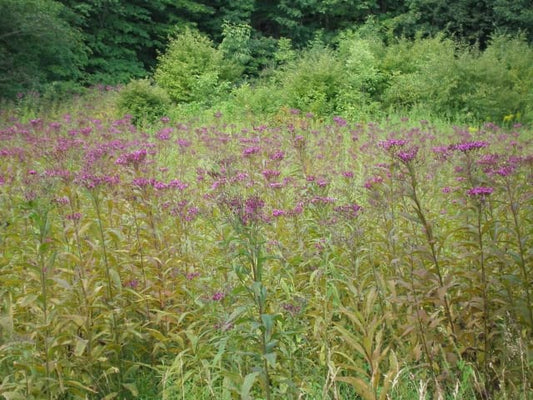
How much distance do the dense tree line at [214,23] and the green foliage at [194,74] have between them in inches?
98.5

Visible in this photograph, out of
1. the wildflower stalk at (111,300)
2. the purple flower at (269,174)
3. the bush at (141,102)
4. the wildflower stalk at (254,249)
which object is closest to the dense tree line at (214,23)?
the bush at (141,102)

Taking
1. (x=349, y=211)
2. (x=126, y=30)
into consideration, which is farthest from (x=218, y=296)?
(x=126, y=30)

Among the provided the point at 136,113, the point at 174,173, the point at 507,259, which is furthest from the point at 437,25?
the point at 507,259

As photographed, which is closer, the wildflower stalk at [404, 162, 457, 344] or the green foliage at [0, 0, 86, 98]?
the wildflower stalk at [404, 162, 457, 344]

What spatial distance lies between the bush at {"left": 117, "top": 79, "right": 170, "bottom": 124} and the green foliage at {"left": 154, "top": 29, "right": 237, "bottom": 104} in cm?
158

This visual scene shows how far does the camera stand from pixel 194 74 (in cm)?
1540

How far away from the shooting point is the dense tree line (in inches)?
643

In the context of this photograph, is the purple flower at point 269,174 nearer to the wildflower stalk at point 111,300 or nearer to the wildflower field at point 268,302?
the wildflower field at point 268,302

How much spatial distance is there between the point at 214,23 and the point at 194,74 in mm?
7924

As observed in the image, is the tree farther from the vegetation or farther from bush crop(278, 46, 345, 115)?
the vegetation

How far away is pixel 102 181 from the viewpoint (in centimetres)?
291

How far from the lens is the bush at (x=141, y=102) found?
11539 mm

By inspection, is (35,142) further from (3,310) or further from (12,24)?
(12,24)

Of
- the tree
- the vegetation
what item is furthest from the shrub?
the tree
